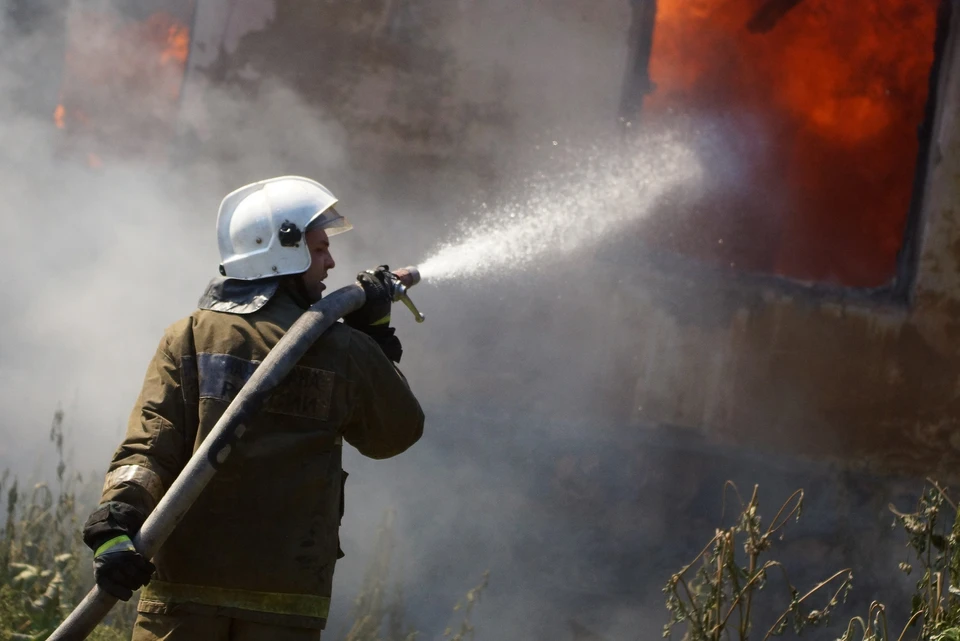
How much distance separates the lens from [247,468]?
2857 mm

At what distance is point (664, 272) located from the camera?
20.0 feet

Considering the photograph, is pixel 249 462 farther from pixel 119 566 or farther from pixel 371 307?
pixel 371 307

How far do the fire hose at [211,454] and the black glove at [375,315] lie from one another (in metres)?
0.28

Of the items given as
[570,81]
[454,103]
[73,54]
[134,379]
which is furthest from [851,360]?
[73,54]

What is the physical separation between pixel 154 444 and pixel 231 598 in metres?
0.45

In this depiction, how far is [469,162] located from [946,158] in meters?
2.79

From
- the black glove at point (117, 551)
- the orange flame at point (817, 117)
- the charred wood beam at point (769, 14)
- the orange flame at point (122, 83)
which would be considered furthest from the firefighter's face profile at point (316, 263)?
the charred wood beam at point (769, 14)

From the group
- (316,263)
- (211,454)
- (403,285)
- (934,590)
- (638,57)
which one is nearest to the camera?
(211,454)

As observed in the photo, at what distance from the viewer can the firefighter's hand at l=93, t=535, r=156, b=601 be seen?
2629mm

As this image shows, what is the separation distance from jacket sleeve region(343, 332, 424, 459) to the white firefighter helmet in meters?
0.33

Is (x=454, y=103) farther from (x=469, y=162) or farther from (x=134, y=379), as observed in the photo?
(x=134, y=379)

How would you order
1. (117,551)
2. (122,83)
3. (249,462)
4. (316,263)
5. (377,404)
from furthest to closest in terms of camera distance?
(122,83), (316,263), (377,404), (249,462), (117,551)

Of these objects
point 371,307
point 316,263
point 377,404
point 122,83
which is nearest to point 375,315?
point 371,307

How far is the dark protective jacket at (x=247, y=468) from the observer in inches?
111
